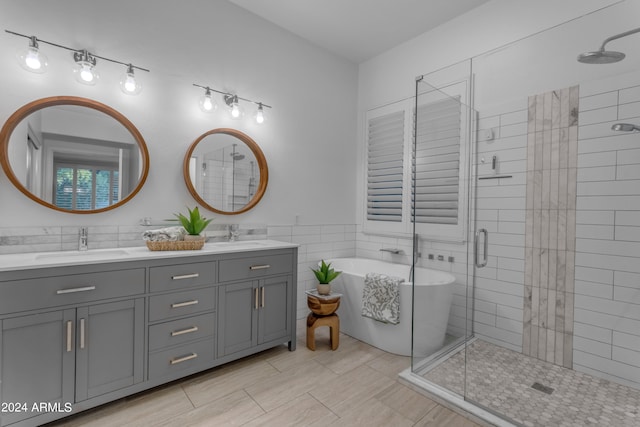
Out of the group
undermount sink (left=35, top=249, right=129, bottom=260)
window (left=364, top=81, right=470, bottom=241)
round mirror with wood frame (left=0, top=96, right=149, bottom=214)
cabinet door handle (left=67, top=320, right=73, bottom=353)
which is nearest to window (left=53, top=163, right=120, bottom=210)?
round mirror with wood frame (left=0, top=96, right=149, bottom=214)

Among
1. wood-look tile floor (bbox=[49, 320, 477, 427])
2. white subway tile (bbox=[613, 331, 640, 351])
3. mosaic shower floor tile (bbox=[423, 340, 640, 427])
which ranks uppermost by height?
white subway tile (bbox=[613, 331, 640, 351])

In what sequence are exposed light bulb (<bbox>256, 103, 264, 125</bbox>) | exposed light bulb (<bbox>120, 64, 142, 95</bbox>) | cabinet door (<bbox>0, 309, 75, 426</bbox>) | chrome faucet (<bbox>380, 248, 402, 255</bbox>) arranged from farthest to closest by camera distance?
chrome faucet (<bbox>380, 248, 402, 255</bbox>) < exposed light bulb (<bbox>256, 103, 264, 125</bbox>) < exposed light bulb (<bbox>120, 64, 142, 95</bbox>) < cabinet door (<bbox>0, 309, 75, 426</bbox>)

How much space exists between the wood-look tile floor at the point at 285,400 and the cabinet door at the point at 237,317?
8.1 inches

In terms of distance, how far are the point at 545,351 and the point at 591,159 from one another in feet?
3.83

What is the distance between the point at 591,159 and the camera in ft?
5.72

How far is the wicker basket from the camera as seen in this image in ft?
7.21

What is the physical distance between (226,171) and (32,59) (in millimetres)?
1444

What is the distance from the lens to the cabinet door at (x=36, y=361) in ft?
5.14

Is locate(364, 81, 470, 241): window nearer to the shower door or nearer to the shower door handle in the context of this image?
the shower door

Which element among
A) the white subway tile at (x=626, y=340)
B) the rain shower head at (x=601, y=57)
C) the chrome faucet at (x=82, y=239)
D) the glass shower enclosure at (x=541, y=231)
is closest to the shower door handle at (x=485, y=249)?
the glass shower enclosure at (x=541, y=231)

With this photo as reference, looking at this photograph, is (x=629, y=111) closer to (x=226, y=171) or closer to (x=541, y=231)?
(x=541, y=231)

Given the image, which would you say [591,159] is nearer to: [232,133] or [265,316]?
[265,316]

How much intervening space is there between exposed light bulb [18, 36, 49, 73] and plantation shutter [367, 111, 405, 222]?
307cm

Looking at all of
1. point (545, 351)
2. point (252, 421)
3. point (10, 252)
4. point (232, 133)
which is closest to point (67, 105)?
point (10, 252)
